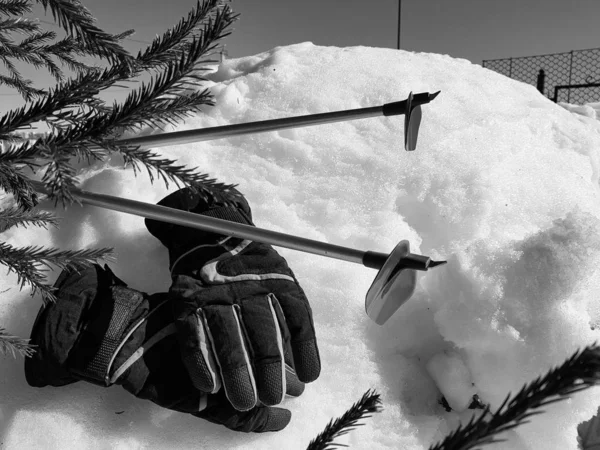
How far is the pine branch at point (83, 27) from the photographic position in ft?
1.72

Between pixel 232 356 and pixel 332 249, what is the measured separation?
445 mm

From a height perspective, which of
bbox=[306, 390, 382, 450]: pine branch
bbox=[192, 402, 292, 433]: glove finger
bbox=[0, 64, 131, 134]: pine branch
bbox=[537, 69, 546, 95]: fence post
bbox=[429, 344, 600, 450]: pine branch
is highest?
bbox=[0, 64, 131, 134]: pine branch

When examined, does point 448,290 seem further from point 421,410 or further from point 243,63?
point 243,63

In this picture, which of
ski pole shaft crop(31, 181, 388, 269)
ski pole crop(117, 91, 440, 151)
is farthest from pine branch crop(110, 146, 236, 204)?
ski pole crop(117, 91, 440, 151)

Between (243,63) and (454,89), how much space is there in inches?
49.7

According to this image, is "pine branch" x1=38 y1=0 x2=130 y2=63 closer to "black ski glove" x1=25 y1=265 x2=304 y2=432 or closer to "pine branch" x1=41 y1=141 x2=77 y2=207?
"pine branch" x1=41 y1=141 x2=77 y2=207

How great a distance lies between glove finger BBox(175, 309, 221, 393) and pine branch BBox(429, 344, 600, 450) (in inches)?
32.5

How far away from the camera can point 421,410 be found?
1273 mm

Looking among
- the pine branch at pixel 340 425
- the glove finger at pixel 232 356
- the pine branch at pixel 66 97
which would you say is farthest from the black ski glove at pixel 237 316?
the pine branch at pixel 340 425

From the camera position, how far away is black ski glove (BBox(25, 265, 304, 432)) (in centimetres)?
106

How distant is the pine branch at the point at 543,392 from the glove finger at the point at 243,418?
87 centimetres

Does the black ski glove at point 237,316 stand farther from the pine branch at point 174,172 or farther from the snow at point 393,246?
the pine branch at point 174,172

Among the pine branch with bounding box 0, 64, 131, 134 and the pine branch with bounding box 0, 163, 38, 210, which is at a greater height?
the pine branch with bounding box 0, 64, 131, 134

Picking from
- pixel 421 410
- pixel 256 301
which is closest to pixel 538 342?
pixel 421 410
